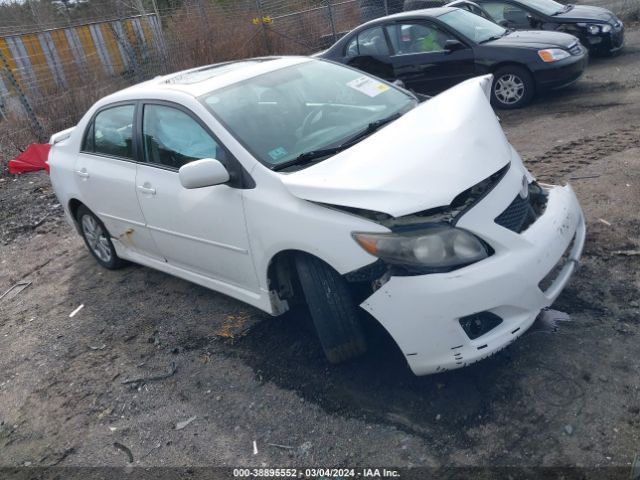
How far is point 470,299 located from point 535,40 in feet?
21.9

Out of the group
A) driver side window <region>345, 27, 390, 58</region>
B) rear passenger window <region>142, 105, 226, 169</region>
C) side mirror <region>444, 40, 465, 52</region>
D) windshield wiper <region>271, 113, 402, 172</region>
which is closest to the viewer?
windshield wiper <region>271, 113, 402, 172</region>

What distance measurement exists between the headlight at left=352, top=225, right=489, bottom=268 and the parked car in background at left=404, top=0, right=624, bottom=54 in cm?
795

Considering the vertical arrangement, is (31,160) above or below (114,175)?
below

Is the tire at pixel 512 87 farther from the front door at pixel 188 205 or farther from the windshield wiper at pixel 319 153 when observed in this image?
the front door at pixel 188 205

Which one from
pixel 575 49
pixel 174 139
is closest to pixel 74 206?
pixel 174 139

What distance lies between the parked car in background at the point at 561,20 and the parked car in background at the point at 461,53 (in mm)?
1414

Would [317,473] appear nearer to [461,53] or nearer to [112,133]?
[112,133]

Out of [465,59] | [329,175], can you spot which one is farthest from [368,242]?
[465,59]

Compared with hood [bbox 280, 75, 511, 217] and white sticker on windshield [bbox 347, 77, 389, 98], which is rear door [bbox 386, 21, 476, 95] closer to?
white sticker on windshield [bbox 347, 77, 389, 98]

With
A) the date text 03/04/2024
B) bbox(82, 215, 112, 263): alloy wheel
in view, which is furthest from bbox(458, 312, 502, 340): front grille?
bbox(82, 215, 112, 263): alloy wheel

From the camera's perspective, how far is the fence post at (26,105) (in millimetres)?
10047

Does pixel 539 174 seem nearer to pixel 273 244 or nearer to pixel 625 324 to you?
pixel 625 324

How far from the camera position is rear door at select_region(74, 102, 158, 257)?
437cm

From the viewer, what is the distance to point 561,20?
970 cm
